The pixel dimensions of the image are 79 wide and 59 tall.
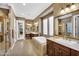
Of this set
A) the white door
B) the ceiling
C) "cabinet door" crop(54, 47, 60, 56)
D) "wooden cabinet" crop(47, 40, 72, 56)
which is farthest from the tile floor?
the ceiling

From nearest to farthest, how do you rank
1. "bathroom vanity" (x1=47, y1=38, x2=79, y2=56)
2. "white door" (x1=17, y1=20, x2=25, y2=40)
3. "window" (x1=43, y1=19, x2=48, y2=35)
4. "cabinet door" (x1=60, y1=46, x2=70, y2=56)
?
"bathroom vanity" (x1=47, y1=38, x2=79, y2=56) < "cabinet door" (x1=60, y1=46, x2=70, y2=56) < "white door" (x1=17, y1=20, x2=25, y2=40) < "window" (x1=43, y1=19, x2=48, y2=35)

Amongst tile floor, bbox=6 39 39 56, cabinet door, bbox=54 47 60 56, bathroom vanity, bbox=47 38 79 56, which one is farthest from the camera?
tile floor, bbox=6 39 39 56

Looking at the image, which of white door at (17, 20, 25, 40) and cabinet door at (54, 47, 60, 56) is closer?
cabinet door at (54, 47, 60, 56)

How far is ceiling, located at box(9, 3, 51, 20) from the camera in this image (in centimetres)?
293

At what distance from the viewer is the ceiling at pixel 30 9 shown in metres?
2.93

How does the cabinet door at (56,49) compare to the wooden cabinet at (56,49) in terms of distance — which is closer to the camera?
the wooden cabinet at (56,49)

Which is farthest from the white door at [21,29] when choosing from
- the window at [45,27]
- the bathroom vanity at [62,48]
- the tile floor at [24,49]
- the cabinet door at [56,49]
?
the cabinet door at [56,49]

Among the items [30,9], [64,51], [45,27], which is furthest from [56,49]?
[30,9]

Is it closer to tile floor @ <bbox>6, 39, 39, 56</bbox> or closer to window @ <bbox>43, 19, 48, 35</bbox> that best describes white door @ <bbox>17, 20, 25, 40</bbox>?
tile floor @ <bbox>6, 39, 39, 56</bbox>

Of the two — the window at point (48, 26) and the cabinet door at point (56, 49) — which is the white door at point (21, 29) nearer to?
the window at point (48, 26)

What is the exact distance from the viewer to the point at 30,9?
119 inches

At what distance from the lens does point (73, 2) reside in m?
2.82

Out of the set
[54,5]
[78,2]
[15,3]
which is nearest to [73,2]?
[78,2]

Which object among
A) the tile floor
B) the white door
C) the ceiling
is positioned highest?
the ceiling
